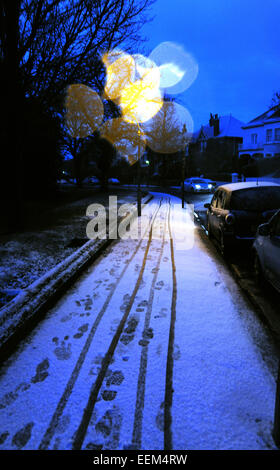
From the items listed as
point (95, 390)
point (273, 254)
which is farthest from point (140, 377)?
point (273, 254)

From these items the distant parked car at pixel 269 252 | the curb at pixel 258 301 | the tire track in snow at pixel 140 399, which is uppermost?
the distant parked car at pixel 269 252

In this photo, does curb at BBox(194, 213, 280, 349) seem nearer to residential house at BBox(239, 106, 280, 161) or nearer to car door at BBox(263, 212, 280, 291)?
car door at BBox(263, 212, 280, 291)

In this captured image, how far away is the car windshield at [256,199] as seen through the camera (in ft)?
20.7

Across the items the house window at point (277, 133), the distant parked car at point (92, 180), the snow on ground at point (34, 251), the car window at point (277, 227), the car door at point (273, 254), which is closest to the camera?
the car door at point (273, 254)

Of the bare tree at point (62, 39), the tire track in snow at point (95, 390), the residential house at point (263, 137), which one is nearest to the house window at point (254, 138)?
the residential house at point (263, 137)

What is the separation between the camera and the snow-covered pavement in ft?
7.25

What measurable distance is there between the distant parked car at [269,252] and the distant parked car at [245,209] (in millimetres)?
1018

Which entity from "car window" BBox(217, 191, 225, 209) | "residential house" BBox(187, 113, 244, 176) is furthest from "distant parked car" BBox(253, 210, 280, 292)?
"residential house" BBox(187, 113, 244, 176)

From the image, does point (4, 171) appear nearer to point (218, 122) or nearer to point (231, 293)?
point (231, 293)

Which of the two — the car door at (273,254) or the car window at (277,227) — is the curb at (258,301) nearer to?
the car door at (273,254)

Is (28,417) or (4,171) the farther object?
(4,171)

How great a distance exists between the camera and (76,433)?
2.22 meters
